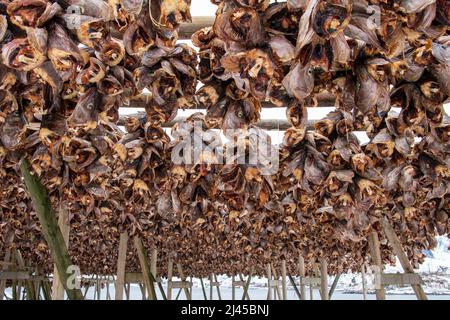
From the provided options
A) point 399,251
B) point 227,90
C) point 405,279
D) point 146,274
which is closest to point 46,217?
point 227,90

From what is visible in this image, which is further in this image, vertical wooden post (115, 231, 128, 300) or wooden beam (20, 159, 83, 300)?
vertical wooden post (115, 231, 128, 300)

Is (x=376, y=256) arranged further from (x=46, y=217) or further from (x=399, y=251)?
(x=46, y=217)

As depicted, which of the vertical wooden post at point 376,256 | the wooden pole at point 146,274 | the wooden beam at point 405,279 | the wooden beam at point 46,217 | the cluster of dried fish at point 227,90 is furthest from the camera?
the wooden pole at point 146,274

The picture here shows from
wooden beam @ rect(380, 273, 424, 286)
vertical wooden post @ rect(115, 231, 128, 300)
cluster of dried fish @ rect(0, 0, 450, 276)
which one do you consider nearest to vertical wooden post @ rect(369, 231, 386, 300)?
wooden beam @ rect(380, 273, 424, 286)

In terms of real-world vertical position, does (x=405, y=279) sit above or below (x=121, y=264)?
below

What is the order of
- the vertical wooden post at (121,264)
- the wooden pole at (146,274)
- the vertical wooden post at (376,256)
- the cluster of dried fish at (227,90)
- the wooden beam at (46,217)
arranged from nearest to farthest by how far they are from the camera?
1. the cluster of dried fish at (227,90)
2. the wooden beam at (46,217)
3. the vertical wooden post at (376,256)
4. the wooden pole at (146,274)
5. the vertical wooden post at (121,264)

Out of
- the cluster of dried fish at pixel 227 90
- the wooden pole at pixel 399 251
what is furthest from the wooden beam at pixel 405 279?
the cluster of dried fish at pixel 227 90

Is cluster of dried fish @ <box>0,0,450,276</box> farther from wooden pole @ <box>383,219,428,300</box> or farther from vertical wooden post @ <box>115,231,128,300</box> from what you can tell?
vertical wooden post @ <box>115,231,128,300</box>

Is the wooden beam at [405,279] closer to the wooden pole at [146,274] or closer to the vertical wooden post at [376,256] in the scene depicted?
the vertical wooden post at [376,256]

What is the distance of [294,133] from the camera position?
274 centimetres

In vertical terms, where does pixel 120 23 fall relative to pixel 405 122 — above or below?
above

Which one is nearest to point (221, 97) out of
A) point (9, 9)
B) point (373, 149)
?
point (9, 9)
